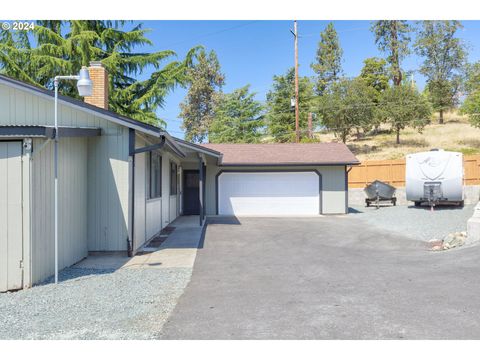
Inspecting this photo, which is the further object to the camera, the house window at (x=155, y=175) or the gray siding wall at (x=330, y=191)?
the gray siding wall at (x=330, y=191)

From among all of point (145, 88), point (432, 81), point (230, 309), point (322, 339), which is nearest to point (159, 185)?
point (230, 309)

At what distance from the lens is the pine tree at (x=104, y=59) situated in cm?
2066

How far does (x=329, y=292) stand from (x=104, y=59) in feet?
66.9

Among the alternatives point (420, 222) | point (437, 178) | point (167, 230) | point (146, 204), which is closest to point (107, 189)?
point (146, 204)

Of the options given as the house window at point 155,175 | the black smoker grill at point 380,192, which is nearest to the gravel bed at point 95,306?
the house window at point 155,175

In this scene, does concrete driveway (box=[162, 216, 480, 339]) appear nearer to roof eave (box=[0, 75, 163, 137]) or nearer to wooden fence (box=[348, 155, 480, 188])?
roof eave (box=[0, 75, 163, 137])

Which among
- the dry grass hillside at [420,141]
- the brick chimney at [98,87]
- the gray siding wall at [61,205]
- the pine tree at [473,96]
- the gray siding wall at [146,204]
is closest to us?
the gray siding wall at [61,205]

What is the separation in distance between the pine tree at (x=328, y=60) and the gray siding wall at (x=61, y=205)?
41048 millimetres

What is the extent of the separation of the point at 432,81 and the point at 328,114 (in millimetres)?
14098

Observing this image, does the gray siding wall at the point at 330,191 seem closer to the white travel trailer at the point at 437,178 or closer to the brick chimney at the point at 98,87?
the white travel trailer at the point at 437,178

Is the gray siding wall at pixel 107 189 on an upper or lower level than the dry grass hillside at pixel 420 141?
lower

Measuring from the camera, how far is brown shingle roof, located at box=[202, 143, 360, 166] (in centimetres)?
1859

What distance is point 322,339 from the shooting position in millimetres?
3945

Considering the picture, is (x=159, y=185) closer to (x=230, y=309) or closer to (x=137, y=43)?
(x=230, y=309)
